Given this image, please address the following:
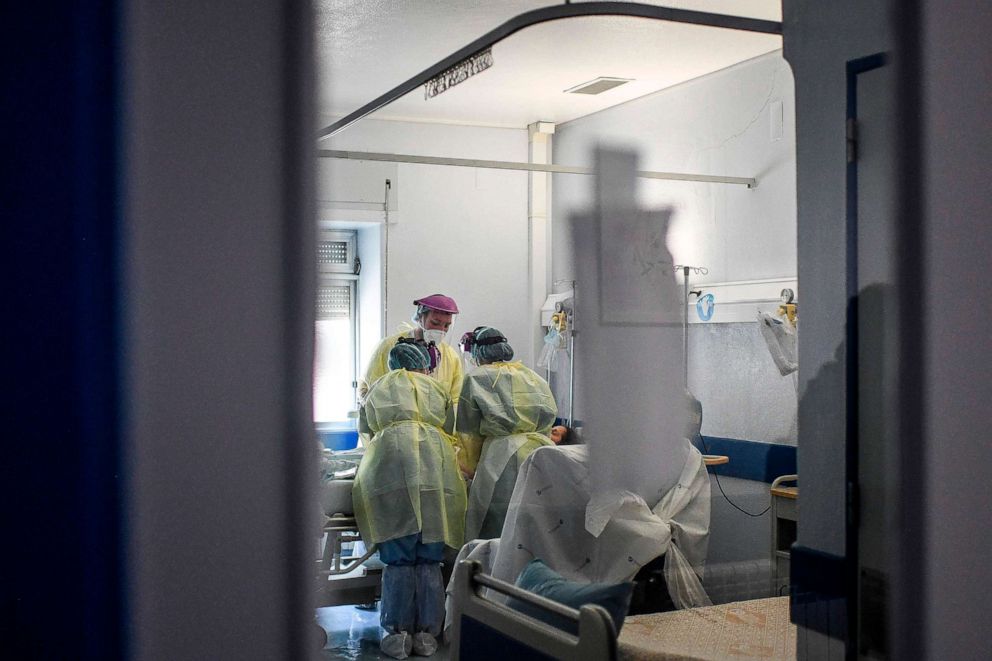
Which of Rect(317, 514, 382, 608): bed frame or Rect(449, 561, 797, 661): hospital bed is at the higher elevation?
Rect(317, 514, 382, 608): bed frame

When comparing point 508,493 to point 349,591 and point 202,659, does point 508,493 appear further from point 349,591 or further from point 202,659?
point 202,659

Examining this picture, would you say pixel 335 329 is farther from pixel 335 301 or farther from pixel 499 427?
pixel 499 427

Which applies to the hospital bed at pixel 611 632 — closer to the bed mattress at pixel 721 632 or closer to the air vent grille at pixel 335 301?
the bed mattress at pixel 721 632

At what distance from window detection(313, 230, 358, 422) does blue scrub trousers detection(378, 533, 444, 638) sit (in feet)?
1.43

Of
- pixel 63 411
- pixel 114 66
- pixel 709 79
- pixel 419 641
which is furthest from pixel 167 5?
pixel 709 79

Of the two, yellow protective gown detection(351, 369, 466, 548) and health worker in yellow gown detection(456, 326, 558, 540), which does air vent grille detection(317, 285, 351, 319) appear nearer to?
yellow protective gown detection(351, 369, 466, 548)

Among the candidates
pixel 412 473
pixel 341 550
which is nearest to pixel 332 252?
pixel 341 550

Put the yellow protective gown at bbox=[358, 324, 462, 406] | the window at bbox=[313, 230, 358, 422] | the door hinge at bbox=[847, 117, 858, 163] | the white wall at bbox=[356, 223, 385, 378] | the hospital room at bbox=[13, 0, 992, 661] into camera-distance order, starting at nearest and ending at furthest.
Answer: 1. the hospital room at bbox=[13, 0, 992, 661]
2. the window at bbox=[313, 230, 358, 422]
3. the white wall at bbox=[356, 223, 385, 378]
4. the yellow protective gown at bbox=[358, 324, 462, 406]
5. the door hinge at bbox=[847, 117, 858, 163]

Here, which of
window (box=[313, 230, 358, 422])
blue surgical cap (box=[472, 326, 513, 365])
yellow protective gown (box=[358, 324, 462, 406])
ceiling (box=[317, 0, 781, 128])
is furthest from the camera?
blue surgical cap (box=[472, 326, 513, 365])

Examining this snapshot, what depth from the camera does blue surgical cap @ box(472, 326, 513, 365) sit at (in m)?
1.77

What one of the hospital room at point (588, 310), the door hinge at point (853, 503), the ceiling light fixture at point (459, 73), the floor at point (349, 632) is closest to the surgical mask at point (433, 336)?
the hospital room at point (588, 310)

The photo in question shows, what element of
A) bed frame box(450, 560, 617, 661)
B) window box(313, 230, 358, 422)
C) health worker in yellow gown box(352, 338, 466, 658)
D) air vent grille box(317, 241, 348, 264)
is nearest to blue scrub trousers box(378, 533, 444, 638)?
health worker in yellow gown box(352, 338, 466, 658)

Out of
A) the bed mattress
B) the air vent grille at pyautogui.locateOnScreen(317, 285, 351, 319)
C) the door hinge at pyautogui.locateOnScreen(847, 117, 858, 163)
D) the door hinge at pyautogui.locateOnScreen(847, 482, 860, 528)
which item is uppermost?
the door hinge at pyautogui.locateOnScreen(847, 117, 858, 163)

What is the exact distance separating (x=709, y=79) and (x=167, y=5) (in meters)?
1.34
